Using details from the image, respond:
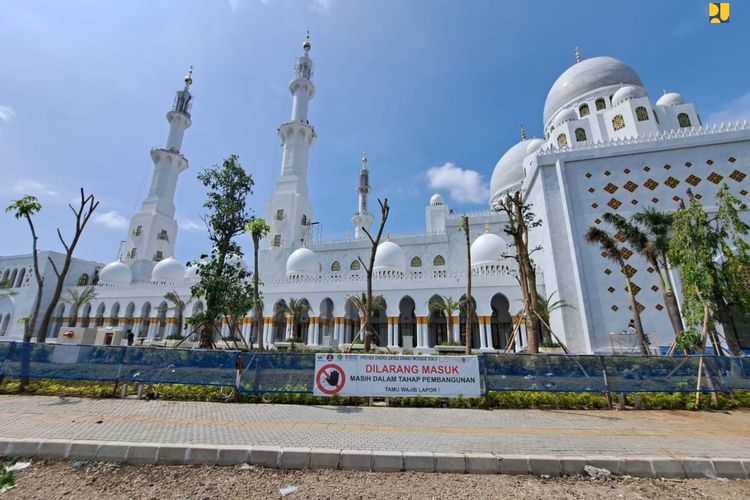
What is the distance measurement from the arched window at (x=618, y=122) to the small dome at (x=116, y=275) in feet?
162

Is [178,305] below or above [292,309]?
above

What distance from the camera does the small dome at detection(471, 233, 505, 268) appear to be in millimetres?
26719

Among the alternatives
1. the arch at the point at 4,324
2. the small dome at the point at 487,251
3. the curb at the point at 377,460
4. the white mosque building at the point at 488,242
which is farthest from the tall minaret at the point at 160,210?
the curb at the point at 377,460

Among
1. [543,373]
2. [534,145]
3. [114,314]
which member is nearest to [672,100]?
[534,145]

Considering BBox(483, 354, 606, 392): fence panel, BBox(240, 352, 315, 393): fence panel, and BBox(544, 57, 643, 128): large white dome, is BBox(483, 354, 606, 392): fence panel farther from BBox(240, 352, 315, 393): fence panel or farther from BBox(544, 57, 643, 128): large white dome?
BBox(544, 57, 643, 128): large white dome

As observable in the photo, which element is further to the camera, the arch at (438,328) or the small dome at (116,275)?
the small dome at (116,275)

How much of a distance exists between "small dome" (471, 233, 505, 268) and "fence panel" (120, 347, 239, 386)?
21.6 m

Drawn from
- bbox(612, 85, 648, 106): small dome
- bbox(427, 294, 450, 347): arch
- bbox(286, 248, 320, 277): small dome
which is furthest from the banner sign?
bbox(612, 85, 648, 106): small dome

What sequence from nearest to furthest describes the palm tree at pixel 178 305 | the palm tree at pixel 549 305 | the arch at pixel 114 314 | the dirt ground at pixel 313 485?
the dirt ground at pixel 313 485 < the palm tree at pixel 549 305 < the palm tree at pixel 178 305 < the arch at pixel 114 314

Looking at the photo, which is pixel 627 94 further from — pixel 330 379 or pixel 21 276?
pixel 21 276

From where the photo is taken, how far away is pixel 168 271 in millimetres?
37188

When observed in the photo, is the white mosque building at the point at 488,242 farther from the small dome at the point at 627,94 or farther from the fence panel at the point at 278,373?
the fence panel at the point at 278,373

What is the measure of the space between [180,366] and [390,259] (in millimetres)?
22302

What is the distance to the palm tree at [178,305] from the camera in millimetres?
30812
